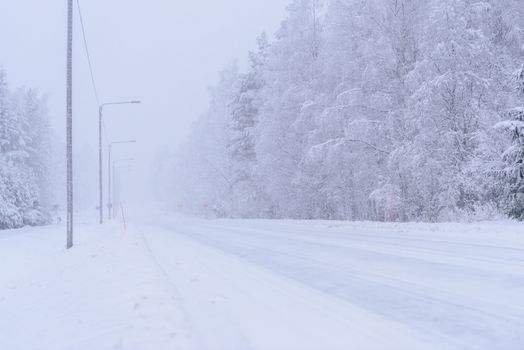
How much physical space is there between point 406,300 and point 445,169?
1393cm

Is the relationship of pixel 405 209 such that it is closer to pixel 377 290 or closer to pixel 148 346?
pixel 377 290

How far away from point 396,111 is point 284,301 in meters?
16.6

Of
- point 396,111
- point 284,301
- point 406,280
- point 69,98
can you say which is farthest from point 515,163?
point 69,98

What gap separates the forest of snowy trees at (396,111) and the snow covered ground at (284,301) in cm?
701

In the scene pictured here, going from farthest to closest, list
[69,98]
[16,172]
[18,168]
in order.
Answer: [18,168]
[16,172]
[69,98]

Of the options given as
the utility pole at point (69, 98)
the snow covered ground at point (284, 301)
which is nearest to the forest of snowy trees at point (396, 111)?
the snow covered ground at point (284, 301)

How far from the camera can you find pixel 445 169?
18938mm

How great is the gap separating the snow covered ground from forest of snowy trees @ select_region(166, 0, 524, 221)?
7.01 meters

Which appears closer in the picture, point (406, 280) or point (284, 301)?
point (284, 301)

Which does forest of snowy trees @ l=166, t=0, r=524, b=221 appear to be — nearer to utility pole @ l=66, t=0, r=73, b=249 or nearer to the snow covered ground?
the snow covered ground

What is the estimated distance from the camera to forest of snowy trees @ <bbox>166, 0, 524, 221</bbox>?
1820cm

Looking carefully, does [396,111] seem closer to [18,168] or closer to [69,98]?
[69,98]

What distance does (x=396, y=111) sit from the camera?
70.1 feet

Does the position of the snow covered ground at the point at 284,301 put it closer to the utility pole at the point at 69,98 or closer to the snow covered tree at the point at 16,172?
the utility pole at the point at 69,98
